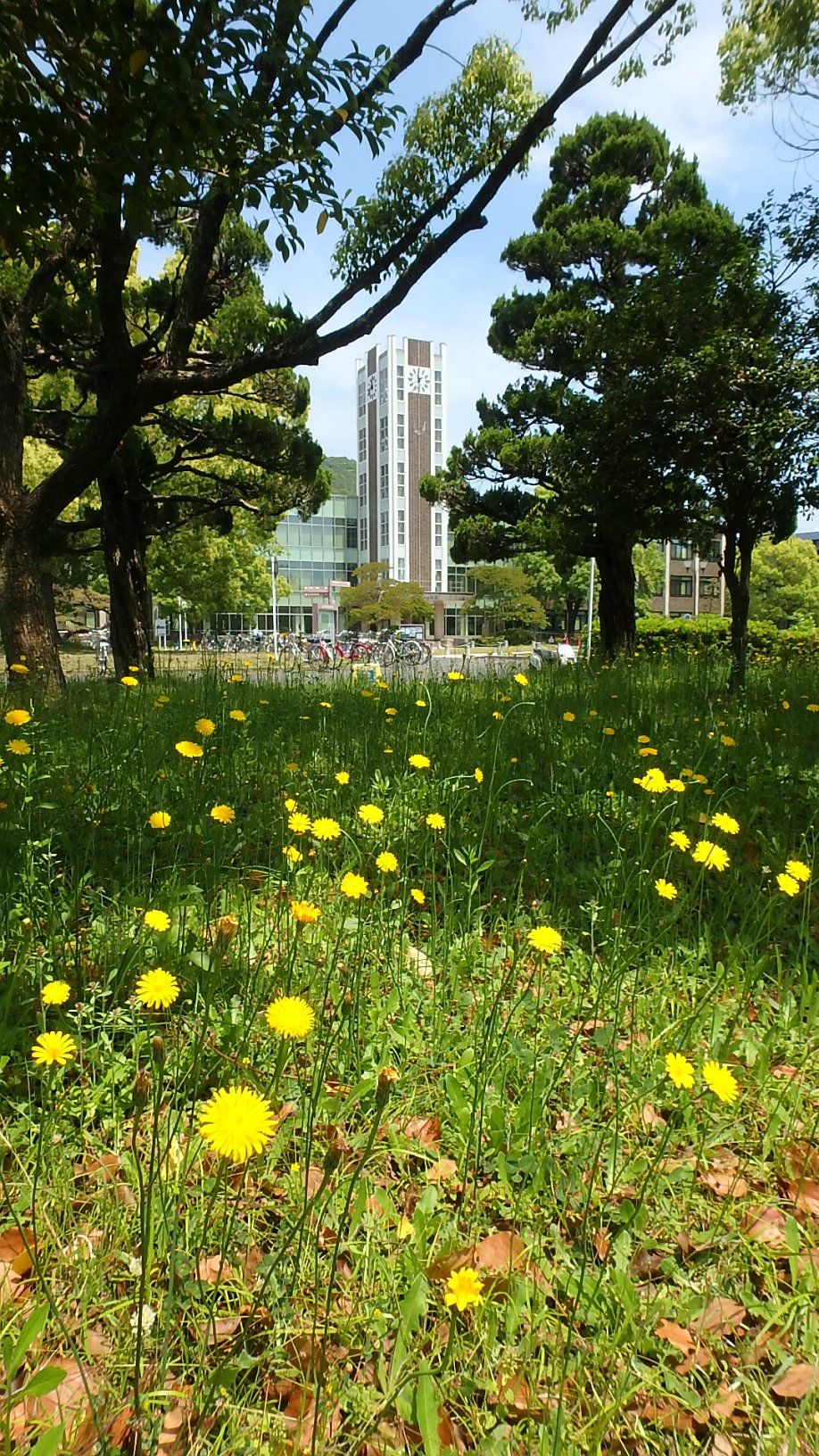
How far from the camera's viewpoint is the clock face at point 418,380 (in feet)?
228

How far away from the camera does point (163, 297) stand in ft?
33.2

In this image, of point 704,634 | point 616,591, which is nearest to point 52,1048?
point 616,591

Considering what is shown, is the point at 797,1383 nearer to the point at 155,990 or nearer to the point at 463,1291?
the point at 463,1291

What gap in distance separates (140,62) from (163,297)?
8.51 m

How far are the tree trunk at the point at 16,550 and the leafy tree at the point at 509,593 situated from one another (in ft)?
114

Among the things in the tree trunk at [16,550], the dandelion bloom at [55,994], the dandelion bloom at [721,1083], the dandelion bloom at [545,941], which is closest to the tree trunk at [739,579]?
the dandelion bloom at [545,941]

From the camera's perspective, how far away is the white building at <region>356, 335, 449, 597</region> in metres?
67.6

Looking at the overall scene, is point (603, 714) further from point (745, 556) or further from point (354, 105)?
point (745, 556)

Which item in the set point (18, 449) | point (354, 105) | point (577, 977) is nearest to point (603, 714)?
point (577, 977)

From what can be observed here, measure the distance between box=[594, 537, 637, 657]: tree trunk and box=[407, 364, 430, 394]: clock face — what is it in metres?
63.9

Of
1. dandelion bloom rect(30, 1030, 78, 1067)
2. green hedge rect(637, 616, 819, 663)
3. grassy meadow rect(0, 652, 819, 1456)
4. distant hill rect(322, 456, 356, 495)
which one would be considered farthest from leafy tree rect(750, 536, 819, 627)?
distant hill rect(322, 456, 356, 495)

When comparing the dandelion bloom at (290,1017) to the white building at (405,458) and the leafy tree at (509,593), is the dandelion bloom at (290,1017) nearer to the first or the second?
the leafy tree at (509,593)

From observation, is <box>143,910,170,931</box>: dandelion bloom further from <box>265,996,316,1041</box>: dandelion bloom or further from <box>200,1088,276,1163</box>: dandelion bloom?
<box>200,1088,276,1163</box>: dandelion bloom

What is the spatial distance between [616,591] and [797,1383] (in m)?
13.4
